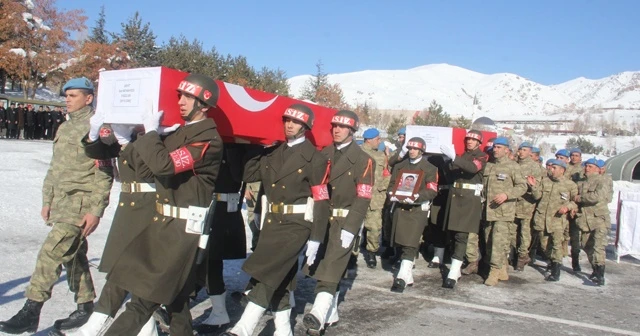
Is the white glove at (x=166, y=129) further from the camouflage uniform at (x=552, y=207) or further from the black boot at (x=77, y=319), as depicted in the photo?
the camouflage uniform at (x=552, y=207)

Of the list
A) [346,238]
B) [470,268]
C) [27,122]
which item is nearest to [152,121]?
[346,238]

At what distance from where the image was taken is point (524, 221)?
9984 mm

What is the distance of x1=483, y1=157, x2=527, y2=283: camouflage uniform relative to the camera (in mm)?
8562

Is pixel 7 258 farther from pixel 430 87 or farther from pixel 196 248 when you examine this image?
pixel 430 87

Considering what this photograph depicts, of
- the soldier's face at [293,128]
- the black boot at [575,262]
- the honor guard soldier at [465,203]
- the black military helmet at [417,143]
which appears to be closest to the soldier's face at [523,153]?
the honor guard soldier at [465,203]

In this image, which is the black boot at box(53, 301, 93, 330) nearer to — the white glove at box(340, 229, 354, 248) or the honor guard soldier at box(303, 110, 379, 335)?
the honor guard soldier at box(303, 110, 379, 335)

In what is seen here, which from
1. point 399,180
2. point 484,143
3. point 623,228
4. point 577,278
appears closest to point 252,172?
point 399,180

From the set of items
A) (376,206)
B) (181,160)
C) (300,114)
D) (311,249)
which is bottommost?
(311,249)

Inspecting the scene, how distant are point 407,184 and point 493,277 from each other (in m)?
2.07

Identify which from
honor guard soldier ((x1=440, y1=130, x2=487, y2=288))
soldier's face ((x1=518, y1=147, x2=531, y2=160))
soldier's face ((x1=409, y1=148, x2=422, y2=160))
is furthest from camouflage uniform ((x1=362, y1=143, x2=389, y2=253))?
soldier's face ((x1=518, y1=147, x2=531, y2=160))

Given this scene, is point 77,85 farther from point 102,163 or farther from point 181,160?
point 181,160

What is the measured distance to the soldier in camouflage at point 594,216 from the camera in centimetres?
940

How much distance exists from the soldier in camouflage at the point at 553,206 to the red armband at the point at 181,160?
718cm

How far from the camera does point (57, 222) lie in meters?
4.91
